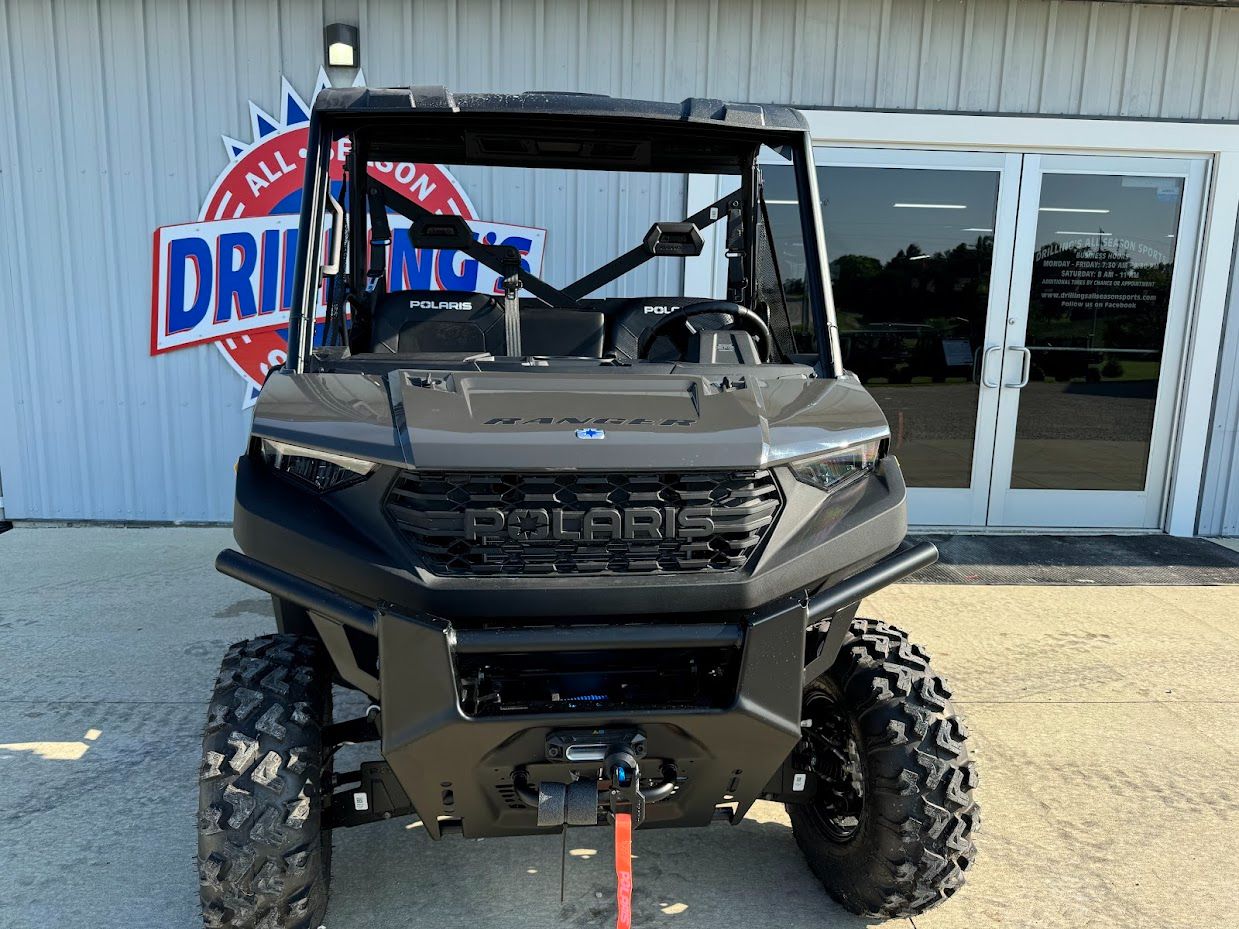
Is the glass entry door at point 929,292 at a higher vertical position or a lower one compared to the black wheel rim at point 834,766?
higher

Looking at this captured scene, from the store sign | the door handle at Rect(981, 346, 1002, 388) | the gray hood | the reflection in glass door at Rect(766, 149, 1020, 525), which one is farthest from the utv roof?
the door handle at Rect(981, 346, 1002, 388)

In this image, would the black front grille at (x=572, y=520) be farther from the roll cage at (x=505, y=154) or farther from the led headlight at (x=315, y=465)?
the roll cage at (x=505, y=154)

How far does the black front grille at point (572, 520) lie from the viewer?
68.7 inches

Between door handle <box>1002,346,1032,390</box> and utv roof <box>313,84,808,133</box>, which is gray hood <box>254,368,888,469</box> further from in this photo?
door handle <box>1002,346,1032,390</box>

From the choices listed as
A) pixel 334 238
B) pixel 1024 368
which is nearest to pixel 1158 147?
pixel 1024 368

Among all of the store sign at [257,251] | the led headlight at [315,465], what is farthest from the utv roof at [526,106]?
the store sign at [257,251]

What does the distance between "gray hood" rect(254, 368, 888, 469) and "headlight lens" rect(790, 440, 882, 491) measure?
0.03m

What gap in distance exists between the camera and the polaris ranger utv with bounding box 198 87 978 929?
1750mm

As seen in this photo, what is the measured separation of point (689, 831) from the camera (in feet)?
8.90

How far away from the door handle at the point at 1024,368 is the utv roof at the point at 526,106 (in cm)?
421

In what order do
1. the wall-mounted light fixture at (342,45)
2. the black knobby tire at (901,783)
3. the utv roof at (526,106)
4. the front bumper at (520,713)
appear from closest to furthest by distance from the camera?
the front bumper at (520,713), the black knobby tire at (901,783), the utv roof at (526,106), the wall-mounted light fixture at (342,45)

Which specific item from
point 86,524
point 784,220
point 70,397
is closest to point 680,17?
point 784,220

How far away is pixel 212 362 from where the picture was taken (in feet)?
19.0

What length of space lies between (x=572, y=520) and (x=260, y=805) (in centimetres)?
87
